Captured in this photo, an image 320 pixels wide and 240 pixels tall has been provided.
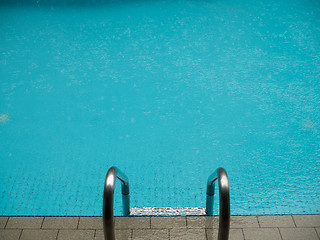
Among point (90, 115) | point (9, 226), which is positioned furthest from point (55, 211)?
point (90, 115)

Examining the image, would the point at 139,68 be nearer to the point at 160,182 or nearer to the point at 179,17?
the point at 179,17

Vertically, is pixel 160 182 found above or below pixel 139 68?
below

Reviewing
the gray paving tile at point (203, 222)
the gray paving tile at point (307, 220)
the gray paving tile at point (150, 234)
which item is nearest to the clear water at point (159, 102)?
the gray paving tile at point (307, 220)

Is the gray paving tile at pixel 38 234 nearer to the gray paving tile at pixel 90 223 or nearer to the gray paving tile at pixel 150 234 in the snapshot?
the gray paving tile at pixel 90 223

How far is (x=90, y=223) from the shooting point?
9.70 ft

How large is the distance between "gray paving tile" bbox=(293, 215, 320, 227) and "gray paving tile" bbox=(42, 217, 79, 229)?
1.76 metres

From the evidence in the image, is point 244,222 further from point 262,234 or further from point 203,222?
point 203,222

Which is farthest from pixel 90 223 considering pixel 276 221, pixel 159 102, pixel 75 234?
pixel 159 102

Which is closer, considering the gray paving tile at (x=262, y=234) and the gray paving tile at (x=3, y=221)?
the gray paving tile at (x=262, y=234)

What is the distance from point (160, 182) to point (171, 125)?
1009mm

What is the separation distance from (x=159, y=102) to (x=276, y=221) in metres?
2.70

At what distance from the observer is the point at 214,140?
15.3 ft

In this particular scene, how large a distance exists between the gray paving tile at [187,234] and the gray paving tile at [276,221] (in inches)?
19.5

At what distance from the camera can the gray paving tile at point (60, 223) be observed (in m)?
2.94
